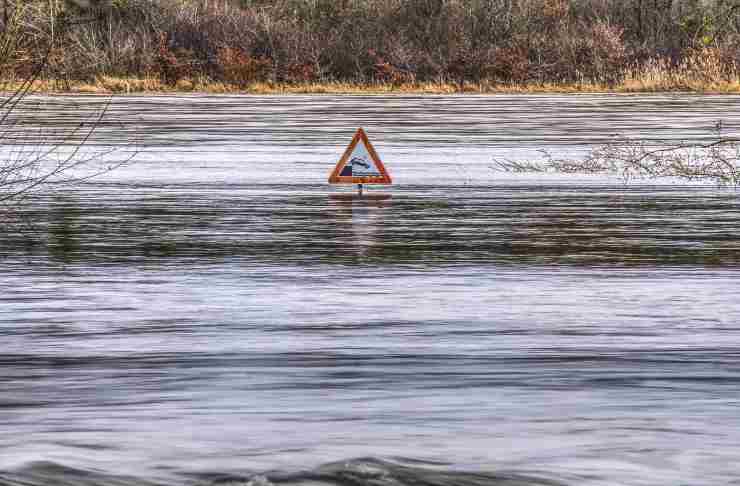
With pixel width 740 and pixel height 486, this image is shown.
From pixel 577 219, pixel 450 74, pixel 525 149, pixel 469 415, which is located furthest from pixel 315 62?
pixel 469 415

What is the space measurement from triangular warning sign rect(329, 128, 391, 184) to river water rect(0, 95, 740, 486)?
31cm

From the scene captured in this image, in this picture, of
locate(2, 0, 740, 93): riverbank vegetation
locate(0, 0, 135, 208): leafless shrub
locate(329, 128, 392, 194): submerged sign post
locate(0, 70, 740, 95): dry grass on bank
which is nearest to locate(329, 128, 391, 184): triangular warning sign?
locate(329, 128, 392, 194): submerged sign post

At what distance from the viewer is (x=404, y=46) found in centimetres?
6694

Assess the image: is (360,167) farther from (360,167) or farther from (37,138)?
(37,138)

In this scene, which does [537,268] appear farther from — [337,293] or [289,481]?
[289,481]

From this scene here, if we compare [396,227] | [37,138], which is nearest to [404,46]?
[37,138]

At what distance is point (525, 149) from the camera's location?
30734mm

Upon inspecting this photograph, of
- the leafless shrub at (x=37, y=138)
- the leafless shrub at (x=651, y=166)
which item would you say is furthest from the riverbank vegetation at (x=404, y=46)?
the leafless shrub at (x=651, y=166)

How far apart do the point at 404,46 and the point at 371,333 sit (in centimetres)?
5618

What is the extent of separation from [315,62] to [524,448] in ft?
193

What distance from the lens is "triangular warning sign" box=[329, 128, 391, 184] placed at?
21.7 m

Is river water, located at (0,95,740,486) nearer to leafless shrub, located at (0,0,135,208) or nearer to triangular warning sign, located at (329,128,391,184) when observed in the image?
triangular warning sign, located at (329,128,391,184)

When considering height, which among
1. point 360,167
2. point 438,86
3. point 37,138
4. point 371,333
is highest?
point 438,86

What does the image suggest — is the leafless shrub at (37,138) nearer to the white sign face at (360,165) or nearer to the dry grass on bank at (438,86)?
the white sign face at (360,165)
